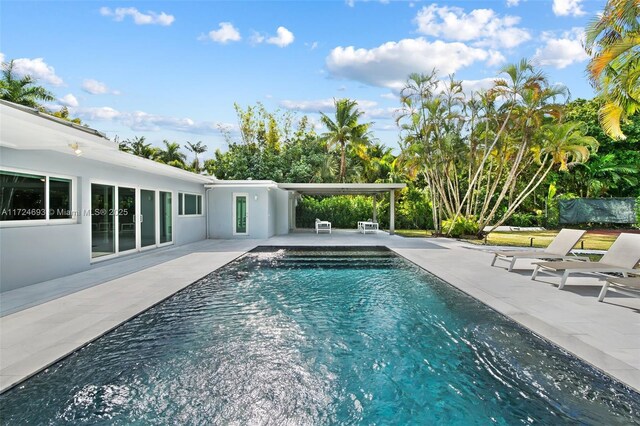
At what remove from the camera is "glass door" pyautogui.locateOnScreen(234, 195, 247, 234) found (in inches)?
708

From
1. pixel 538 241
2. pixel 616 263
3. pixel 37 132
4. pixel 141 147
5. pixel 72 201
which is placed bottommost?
pixel 538 241

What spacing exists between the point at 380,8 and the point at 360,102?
48.7 ft

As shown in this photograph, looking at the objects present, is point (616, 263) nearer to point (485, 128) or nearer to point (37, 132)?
point (37, 132)

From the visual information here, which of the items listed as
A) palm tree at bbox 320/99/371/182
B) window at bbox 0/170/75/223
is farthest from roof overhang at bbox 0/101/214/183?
palm tree at bbox 320/99/371/182

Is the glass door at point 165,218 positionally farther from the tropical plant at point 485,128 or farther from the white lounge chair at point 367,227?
the tropical plant at point 485,128

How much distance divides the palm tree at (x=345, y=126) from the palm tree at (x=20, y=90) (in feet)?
63.3

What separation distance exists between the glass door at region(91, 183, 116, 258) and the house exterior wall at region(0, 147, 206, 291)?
23 cm

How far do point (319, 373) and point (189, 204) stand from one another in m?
13.6

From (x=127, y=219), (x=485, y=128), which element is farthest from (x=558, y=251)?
(x=127, y=219)

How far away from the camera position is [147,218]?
1286 cm

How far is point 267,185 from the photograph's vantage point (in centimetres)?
1728

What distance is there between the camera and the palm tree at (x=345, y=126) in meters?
30.4

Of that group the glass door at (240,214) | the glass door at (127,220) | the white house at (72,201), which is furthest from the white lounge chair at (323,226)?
the glass door at (127,220)

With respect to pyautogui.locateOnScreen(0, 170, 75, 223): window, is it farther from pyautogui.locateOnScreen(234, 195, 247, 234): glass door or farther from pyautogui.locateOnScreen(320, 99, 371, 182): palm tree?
pyautogui.locateOnScreen(320, 99, 371, 182): palm tree
